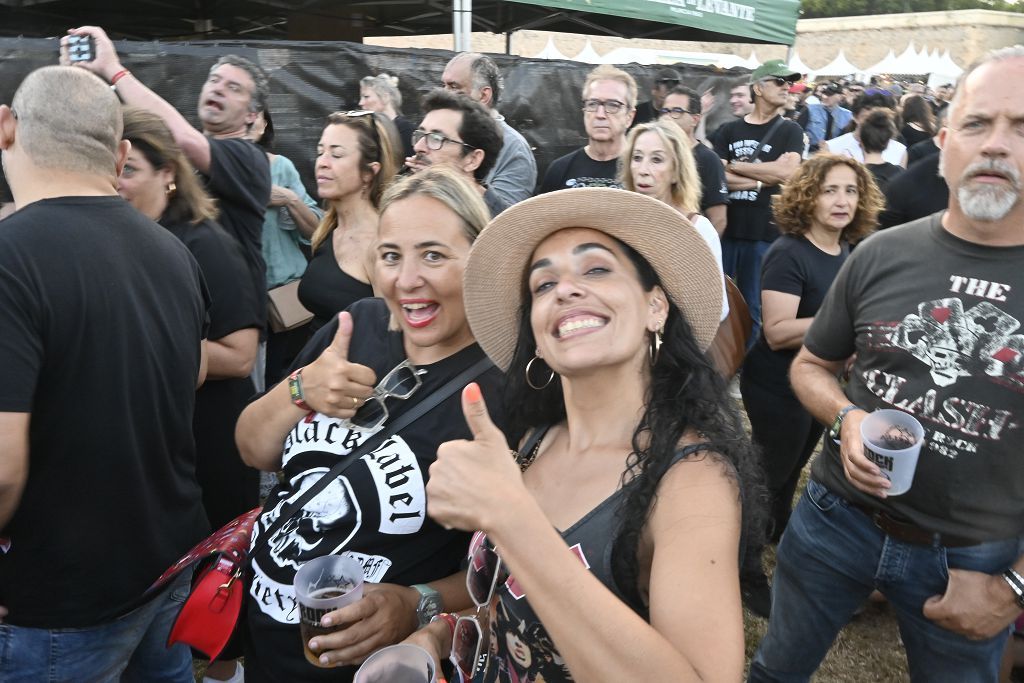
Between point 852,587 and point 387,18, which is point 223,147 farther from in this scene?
point 387,18

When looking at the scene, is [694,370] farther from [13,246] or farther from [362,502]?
[13,246]

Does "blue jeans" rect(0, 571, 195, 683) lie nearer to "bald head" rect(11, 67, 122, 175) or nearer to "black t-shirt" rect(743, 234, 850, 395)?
"bald head" rect(11, 67, 122, 175)

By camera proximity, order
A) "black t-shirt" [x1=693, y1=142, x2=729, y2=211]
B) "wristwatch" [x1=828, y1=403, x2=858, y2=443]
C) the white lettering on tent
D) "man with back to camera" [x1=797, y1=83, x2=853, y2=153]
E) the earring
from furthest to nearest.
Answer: the white lettering on tent → "man with back to camera" [x1=797, y1=83, x2=853, y2=153] → "black t-shirt" [x1=693, y1=142, x2=729, y2=211] → "wristwatch" [x1=828, y1=403, x2=858, y2=443] → the earring

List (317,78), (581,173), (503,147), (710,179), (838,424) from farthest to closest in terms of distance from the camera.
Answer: (317,78) → (710,179) → (581,173) → (503,147) → (838,424)

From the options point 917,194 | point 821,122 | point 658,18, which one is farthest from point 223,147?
point 821,122

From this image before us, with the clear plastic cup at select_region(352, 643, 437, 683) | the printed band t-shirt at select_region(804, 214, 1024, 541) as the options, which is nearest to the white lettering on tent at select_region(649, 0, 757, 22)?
the printed band t-shirt at select_region(804, 214, 1024, 541)

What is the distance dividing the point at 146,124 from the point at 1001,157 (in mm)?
2612

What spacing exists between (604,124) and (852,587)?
326cm

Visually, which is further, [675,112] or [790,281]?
[675,112]

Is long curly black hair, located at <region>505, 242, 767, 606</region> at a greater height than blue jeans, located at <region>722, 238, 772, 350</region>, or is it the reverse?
long curly black hair, located at <region>505, 242, 767, 606</region>

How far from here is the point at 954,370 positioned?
6.27 feet

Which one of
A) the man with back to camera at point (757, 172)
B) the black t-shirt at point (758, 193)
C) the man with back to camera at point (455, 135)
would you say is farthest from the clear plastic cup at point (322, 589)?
the black t-shirt at point (758, 193)

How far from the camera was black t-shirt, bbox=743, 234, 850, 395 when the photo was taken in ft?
11.3

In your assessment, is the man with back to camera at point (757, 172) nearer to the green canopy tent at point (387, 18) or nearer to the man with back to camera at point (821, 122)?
the green canopy tent at point (387, 18)
